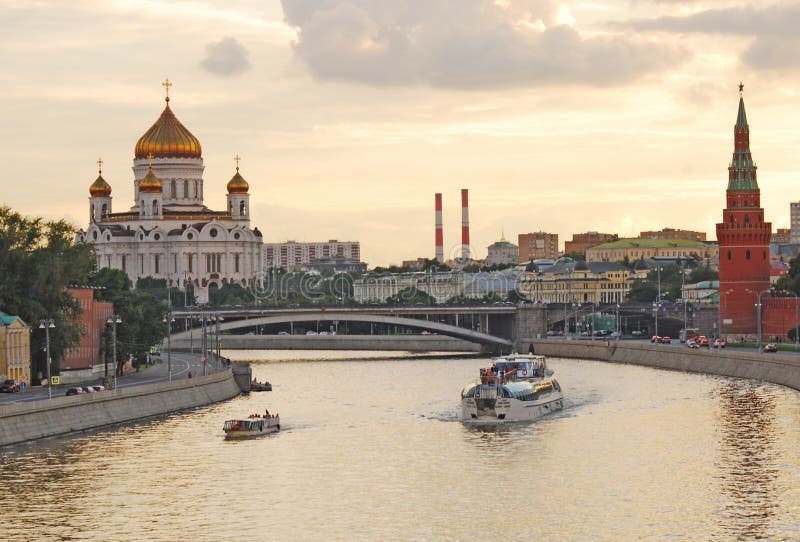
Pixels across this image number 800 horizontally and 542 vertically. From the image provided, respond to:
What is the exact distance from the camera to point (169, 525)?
4722cm

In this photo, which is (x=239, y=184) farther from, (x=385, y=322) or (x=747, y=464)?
(x=747, y=464)

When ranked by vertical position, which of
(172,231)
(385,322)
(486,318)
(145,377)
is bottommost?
(145,377)

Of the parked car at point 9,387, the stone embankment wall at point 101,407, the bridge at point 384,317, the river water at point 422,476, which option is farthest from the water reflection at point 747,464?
the bridge at point 384,317

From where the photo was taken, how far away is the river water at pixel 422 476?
46625 mm

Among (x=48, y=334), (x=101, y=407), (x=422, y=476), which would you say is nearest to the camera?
(x=422, y=476)

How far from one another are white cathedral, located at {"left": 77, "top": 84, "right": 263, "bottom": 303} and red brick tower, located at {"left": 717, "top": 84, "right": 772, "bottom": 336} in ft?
233

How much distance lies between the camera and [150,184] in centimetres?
18212

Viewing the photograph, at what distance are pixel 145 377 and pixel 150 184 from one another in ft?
325

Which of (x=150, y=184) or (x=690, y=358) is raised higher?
(x=150, y=184)

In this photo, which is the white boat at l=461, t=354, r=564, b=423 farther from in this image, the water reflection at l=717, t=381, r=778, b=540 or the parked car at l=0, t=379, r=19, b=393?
the parked car at l=0, t=379, r=19, b=393

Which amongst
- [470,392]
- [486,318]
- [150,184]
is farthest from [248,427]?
[150,184]

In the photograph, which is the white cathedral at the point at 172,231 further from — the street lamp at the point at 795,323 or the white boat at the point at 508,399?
the white boat at the point at 508,399

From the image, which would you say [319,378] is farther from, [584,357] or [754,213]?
[754,213]

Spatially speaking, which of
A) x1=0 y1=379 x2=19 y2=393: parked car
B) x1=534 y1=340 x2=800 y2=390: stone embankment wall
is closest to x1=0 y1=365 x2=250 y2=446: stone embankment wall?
x1=0 y1=379 x2=19 y2=393: parked car
